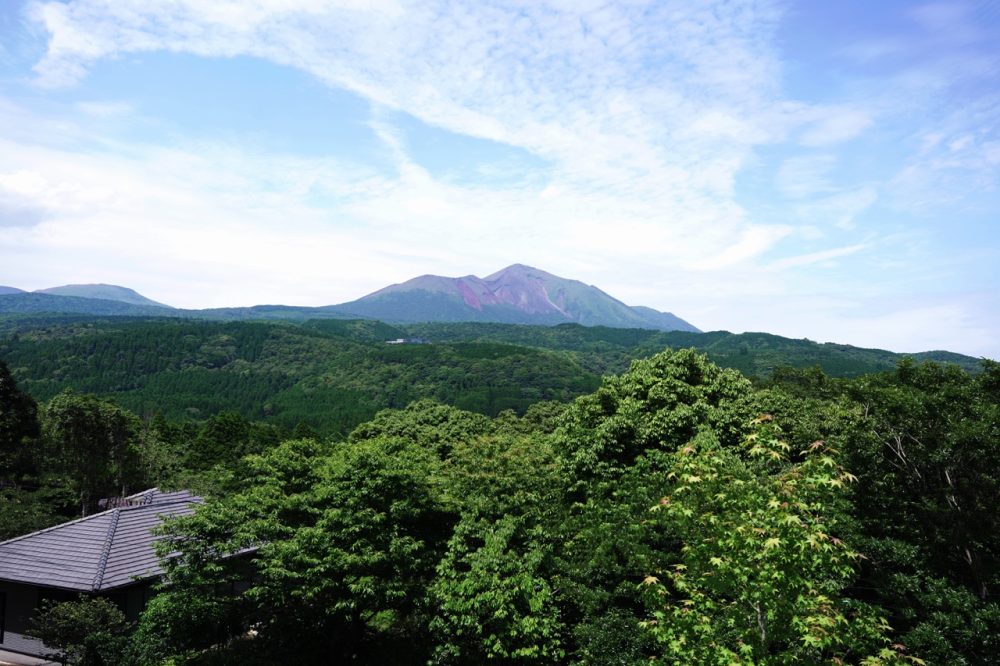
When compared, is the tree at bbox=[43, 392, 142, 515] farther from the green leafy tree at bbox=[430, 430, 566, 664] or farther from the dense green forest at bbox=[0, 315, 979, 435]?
the dense green forest at bbox=[0, 315, 979, 435]

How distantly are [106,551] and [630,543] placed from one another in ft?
53.8

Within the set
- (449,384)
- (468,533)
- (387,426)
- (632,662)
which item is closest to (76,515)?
(387,426)

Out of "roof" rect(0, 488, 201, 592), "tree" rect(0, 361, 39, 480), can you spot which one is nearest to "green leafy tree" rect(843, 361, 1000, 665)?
"roof" rect(0, 488, 201, 592)

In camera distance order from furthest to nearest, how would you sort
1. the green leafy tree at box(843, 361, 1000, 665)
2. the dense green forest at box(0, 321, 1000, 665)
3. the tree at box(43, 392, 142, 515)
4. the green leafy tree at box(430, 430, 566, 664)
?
1. the tree at box(43, 392, 142, 515)
2. the green leafy tree at box(430, 430, 566, 664)
3. the green leafy tree at box(843, 361, 1000, 665)
4. the dense green forest at box(0, 321, 1000, 665)

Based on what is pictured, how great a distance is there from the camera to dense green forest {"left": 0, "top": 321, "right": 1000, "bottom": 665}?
6.99 metres

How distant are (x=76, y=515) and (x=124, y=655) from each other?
2281cm

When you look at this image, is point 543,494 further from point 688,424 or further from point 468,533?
point 688,424

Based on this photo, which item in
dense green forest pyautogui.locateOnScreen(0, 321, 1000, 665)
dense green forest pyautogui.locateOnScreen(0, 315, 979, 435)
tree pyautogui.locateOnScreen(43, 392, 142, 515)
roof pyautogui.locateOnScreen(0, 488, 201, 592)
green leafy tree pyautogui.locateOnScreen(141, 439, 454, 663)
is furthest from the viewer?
dense green forest pyautogui.locateOnScreen(0, 315, 979, 435)

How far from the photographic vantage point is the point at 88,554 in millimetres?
17438

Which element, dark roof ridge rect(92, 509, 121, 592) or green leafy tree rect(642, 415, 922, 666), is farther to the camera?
dark roof ridge rect(92, 509, 121, 592)

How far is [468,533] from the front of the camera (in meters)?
15.7

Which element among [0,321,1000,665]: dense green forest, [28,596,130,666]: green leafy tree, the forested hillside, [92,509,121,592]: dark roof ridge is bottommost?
the forested hillside

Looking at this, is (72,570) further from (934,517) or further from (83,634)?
(934,517)

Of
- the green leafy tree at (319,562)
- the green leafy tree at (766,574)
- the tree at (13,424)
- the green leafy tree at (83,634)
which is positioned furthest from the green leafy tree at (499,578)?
the tree at (13,424)
